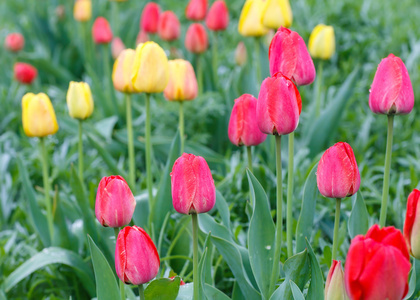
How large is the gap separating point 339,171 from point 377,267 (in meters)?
0.37

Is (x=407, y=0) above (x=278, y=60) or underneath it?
above

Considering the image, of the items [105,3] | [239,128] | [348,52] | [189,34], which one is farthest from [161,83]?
[105,3]

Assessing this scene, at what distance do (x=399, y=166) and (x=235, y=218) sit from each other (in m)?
1.03

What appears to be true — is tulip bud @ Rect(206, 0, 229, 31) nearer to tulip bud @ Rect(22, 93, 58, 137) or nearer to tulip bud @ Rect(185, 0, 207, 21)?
tulip bud @ Rect(185, 0, 207, 21)

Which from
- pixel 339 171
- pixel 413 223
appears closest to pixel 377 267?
pixel 413 223

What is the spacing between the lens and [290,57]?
1309 millimetres

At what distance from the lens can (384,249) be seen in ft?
2.72

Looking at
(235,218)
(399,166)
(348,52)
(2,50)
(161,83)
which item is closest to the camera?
(161,83)

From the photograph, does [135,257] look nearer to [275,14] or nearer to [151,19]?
[275,14]

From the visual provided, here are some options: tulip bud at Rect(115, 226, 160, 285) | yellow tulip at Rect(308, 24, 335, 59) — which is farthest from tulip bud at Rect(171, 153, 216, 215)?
yellow tulip at Rect(308, 24, 335, 59)

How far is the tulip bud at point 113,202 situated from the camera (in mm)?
1260

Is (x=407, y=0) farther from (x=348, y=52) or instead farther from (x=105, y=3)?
(x=105, y=3)

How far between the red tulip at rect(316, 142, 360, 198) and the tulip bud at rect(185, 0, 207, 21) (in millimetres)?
2051

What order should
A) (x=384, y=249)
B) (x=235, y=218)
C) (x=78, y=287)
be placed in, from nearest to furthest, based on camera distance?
(x=384, y=249), (x=78, y=287), (x=235, y=218)
